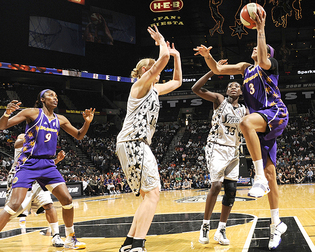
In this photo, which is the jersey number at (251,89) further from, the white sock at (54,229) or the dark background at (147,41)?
the dark background at (147,41)

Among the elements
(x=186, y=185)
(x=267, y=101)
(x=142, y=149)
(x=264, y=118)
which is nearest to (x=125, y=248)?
(x=142, y=149)

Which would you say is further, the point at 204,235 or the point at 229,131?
the point at 229,131

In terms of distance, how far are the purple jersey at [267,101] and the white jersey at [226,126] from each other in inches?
30.8

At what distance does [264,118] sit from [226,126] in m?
1.30

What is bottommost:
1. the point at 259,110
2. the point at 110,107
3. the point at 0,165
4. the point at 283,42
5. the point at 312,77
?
the point at 0,165

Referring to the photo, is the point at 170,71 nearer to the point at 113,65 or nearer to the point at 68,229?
the point at 113,65

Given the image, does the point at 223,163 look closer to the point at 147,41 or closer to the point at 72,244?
the point at 72,244

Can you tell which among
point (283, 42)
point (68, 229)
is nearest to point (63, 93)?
point (283, 42)

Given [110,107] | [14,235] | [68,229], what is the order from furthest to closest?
[110,107] → [14,235] → [68,229]

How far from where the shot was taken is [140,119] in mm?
3621

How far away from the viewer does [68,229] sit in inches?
193

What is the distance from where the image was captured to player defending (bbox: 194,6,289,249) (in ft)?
12.9

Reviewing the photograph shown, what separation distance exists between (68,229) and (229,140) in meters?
2.80

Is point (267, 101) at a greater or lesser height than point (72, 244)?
greater
